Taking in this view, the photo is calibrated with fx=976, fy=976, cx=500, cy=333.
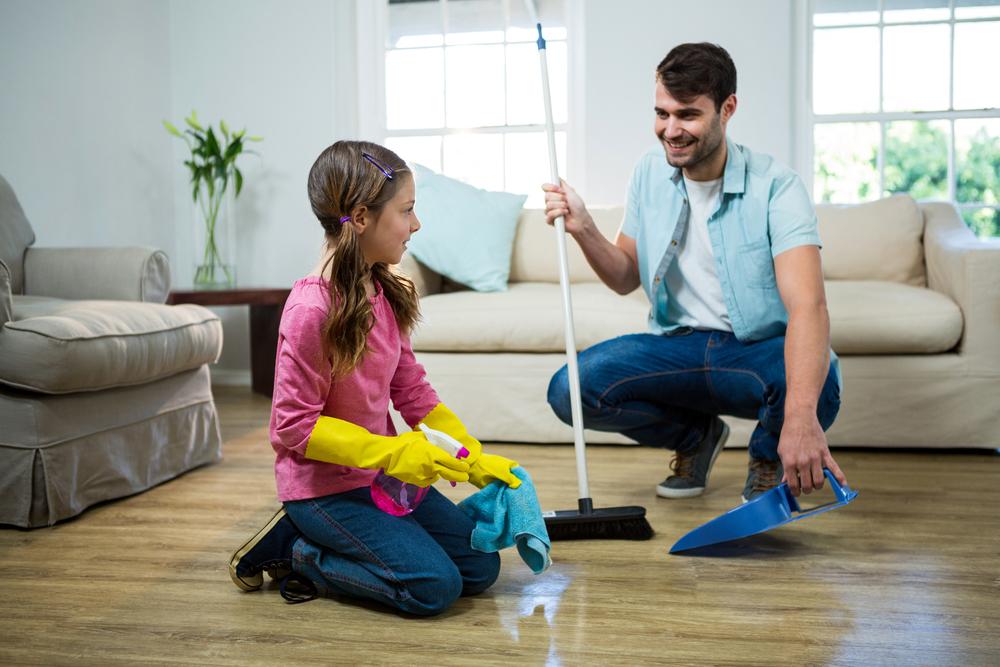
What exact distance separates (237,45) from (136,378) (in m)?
2.45

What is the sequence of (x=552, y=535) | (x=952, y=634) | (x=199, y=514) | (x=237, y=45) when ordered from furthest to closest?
(x=237, y=45)
(x=199, y=514)
(x=552, y=535)
(x=952, y=634)

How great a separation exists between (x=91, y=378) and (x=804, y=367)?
1.47m

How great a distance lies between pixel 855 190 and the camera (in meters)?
4.07

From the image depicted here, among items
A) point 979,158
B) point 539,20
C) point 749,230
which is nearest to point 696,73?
point 749,230

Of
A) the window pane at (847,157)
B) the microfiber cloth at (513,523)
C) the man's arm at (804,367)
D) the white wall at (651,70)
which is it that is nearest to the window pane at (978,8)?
the window pane at (847,157)

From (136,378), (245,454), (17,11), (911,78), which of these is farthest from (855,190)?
(17,11)

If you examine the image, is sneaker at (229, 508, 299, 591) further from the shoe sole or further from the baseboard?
the baseboard

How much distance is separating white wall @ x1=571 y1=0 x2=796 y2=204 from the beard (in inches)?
74.7

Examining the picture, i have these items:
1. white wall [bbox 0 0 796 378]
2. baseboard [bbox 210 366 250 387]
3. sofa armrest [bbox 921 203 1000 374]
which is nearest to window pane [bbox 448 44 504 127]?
white wall [bbox 0 0 796 378]

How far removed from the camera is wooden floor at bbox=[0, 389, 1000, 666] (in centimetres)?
138

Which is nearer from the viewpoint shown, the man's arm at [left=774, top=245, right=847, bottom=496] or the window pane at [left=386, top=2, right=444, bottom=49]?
the man's arm at [left=774, top=245, right=847, bottom=496]

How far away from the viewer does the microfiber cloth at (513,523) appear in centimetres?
154

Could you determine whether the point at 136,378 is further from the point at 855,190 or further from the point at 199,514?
the point at 855,190

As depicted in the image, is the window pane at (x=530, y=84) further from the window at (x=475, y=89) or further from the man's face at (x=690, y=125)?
the man's face at (x=690, y=125)
